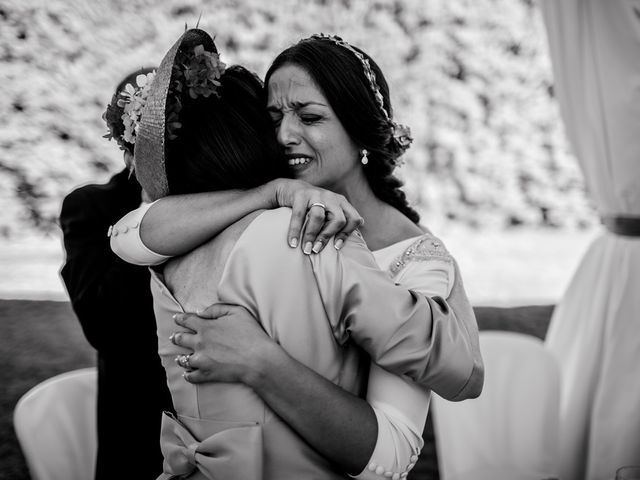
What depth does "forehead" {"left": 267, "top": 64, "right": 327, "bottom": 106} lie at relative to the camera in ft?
6.23

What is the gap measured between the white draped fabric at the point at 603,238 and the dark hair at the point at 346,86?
5.47ft

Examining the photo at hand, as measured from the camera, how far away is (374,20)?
566 centimetres

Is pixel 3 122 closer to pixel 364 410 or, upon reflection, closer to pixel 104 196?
pixel 104 196

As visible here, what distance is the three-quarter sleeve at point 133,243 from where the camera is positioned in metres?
1.52

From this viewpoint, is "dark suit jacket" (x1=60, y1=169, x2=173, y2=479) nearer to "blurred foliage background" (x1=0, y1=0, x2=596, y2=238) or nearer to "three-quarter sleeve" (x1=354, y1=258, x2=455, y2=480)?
"three-quarter sleeve" (x1=354, y1=258, x2=455, y2=480)

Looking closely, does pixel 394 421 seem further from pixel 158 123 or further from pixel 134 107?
pixel 134 107

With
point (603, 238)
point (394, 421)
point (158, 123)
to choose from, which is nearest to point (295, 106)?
point (158, 123)

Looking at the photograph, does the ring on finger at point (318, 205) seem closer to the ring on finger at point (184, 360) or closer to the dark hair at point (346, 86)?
the ring on finger at point (184, 360)

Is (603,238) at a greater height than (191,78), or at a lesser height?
lesser

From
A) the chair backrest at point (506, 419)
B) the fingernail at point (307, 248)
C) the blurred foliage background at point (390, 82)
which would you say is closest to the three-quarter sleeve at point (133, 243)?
the fingernail at point (307, 248)

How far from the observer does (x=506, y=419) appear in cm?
310

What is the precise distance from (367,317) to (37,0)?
15.6 feet

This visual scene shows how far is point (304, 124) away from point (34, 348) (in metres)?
4.19

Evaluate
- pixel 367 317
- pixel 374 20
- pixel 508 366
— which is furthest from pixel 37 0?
pixel 367 317
